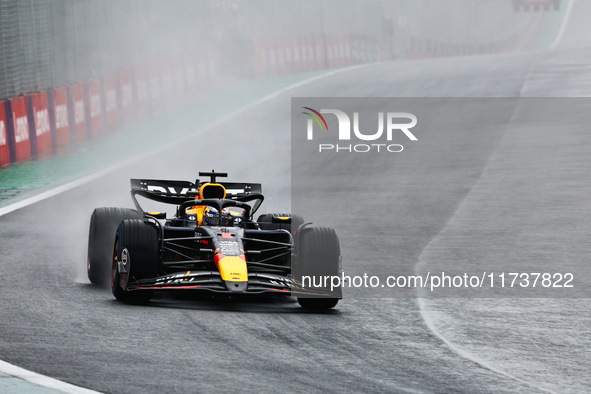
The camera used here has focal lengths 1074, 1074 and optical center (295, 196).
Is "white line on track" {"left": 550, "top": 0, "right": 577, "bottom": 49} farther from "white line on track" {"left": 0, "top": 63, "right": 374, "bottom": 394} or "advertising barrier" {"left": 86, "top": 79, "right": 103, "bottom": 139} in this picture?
"advertising barrier" {"left": 86, "top": 79, "right": 103, "bottom": 139}

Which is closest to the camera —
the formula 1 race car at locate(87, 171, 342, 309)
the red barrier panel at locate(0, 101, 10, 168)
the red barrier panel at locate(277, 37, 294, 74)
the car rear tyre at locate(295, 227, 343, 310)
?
the formula 1 race car at locate(87, 171, 342, 309)

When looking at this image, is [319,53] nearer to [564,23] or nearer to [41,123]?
[41,123]

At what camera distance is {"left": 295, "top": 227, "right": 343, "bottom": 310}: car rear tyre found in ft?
32.4

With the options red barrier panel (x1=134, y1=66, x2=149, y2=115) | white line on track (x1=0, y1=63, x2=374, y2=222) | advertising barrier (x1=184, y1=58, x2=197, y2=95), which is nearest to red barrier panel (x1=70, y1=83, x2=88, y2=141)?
white line on track (x1=0, y1=63, x2=374, y2=222)

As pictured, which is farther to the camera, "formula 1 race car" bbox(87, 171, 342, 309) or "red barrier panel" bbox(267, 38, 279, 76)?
"red barrier panel" bbox(267, 38, 279, 76)

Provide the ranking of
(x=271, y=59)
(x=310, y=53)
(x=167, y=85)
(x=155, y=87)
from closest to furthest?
(x=155, y=87) → (x=167, y=85) → (x=271, y=59) → (x=310, y=53)

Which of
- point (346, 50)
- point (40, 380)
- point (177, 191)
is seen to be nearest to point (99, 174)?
point (177, 191)

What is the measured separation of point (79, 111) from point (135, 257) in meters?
13.8

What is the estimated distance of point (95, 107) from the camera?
78.3 feet

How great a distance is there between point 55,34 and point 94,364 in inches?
Answer: 803

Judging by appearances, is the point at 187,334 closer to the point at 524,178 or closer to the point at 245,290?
the point at 245,290

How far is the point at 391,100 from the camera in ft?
95.2

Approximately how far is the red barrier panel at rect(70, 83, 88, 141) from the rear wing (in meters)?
11.2

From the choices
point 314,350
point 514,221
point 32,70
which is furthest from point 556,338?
point 32,70
